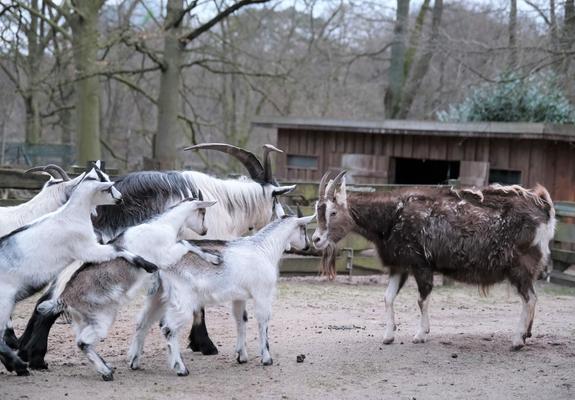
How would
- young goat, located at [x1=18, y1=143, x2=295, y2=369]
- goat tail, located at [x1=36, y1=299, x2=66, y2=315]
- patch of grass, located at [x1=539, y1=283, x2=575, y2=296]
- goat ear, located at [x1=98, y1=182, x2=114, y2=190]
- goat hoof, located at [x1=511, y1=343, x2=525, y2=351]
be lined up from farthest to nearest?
patch of grass, located at [x1=539, y1=283, x2=575, y2=296] → goat hoof, located at [x1=511, y1=343, x2=525, y2=351] → young goat, located at [x1=18, y1=143, x2=295, y2=369] → goat ear, located at [x1=98, y1=182, x2=114, y2=190] → goat tail, located at [x1=36, y1=299, x2=66, y2=315]

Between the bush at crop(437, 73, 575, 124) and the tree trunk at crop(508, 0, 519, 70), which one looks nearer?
the tree trunk at crop(508, 0, 519, 70)

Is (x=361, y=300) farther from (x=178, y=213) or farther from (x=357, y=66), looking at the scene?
(x=357, y=66)

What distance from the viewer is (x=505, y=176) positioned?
14.6 meters

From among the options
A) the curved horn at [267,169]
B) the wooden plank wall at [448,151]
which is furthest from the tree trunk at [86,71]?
the curved horn at [267,169]

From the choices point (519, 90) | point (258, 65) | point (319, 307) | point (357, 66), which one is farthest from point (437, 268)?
point (357, 66)

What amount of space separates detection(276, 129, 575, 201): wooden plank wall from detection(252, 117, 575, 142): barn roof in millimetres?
374

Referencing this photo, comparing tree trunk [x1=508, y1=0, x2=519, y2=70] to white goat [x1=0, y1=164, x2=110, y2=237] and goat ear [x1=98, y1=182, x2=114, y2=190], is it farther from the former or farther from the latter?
goat ear [x1=98, y1=182, x2=114, y2=190]

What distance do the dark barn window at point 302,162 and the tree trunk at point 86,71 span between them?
13.9 ft

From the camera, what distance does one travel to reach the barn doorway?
1778 centimetres

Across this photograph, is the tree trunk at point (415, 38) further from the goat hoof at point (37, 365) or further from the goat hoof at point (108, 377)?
the goat hoof at point (108, 377)

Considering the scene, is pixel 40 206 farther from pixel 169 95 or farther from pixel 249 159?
pixel 169 95

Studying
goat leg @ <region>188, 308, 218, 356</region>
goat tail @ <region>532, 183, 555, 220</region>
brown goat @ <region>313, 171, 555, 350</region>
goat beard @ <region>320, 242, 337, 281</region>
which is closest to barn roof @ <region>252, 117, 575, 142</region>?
goat tail @ <region>532, 183, 555, 220</region>

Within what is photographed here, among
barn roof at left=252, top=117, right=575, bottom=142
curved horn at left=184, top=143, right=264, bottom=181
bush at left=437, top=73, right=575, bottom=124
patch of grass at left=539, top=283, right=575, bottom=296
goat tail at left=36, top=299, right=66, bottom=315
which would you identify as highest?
bush at left=437, top=73, right=575, bottom=124

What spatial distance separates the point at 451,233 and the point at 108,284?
316 cm
